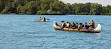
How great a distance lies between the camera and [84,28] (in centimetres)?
4662

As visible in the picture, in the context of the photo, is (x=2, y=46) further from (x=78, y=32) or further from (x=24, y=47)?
(x=78, y=32)

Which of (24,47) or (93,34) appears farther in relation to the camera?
(93,34)

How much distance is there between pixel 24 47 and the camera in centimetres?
3019

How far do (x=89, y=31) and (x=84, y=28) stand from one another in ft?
3.37

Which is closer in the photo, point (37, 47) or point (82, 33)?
point (37, 47)

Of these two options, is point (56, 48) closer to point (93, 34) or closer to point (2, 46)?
point (2, 46)

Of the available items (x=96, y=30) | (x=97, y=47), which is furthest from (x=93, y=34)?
(x=97, y=47)

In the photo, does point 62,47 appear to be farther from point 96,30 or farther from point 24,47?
point 96,30

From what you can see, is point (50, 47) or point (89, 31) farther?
point (89, 31)

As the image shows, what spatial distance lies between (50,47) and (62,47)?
1391 millimetres

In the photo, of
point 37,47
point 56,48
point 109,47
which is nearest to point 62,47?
point 56,48

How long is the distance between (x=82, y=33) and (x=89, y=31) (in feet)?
4.24

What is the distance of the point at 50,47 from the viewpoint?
30484 millimetres

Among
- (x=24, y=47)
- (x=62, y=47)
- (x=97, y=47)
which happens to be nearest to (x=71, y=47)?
(x=62, y=47)
